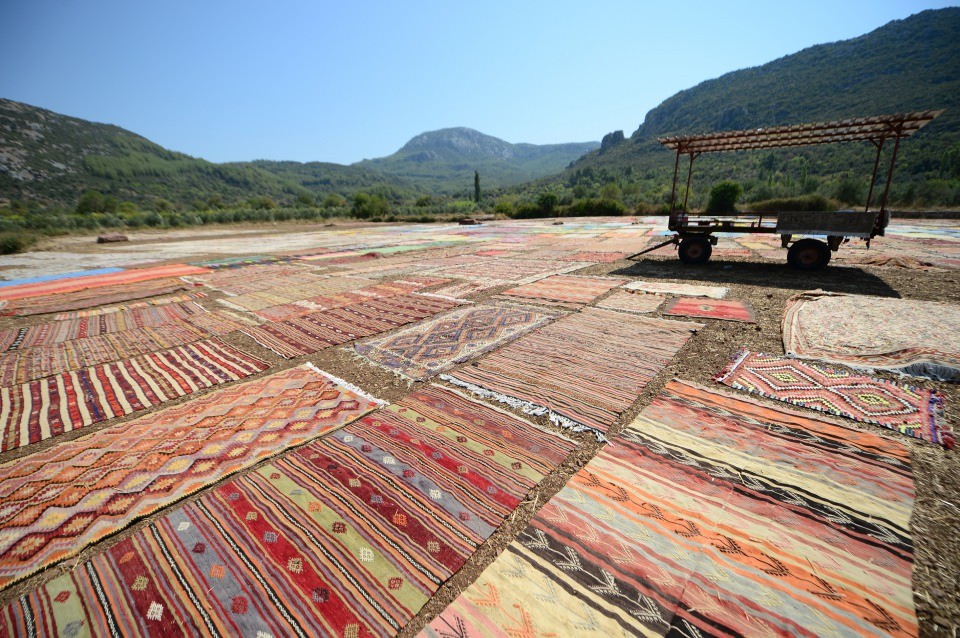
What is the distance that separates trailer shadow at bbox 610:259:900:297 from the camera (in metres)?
7.07

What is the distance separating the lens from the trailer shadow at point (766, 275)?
23.2 ft

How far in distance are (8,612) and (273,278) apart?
874cm

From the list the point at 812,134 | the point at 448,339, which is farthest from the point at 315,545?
the point at 812,134

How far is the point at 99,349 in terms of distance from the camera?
16.8ft

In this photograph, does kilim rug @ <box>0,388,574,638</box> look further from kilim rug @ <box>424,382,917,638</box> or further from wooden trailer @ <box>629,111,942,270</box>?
wooden trailer @ <box>629,111,942,270</box>

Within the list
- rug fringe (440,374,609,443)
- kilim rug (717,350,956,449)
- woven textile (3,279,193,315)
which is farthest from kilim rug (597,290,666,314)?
woven textile (3,279,193,315)

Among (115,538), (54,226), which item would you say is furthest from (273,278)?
(54,226)

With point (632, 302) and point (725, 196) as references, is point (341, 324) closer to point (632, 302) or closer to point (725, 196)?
point (632, 302)

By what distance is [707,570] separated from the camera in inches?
75.0

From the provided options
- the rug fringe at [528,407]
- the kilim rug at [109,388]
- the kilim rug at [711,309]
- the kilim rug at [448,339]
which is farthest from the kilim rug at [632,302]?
the kilim rug at [109,388]

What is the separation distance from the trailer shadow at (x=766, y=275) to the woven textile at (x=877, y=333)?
1204 millimetres

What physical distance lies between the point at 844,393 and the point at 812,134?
8648 millimetres

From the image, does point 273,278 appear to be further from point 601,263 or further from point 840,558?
point 840,558

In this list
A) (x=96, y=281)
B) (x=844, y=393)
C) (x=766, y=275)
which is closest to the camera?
(x=844, y=393)
